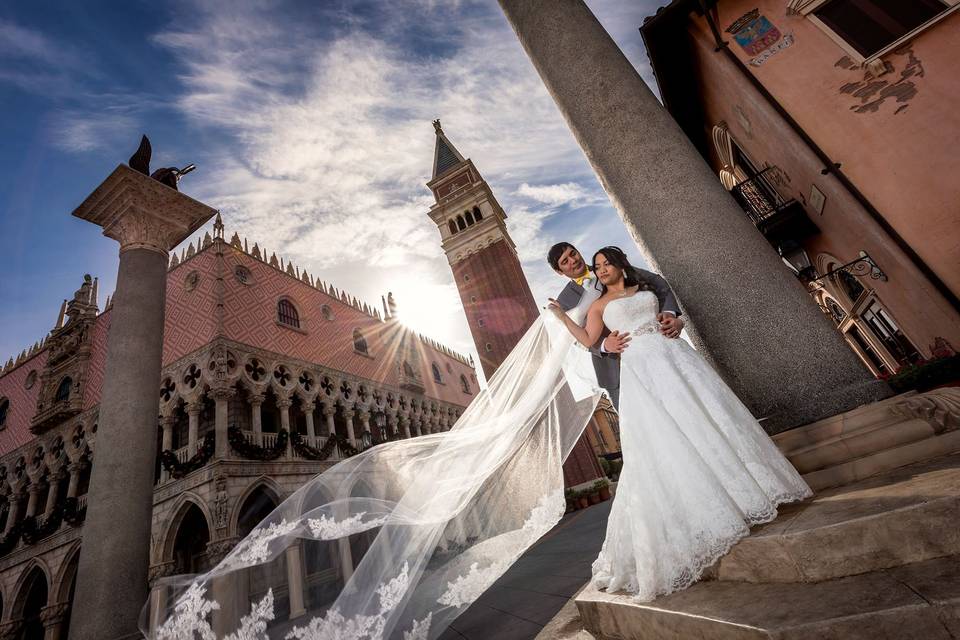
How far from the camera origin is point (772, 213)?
7930 millimetres

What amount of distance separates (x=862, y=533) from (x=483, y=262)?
25618 millimetres

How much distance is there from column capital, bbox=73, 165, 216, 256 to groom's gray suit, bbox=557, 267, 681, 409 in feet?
20.0

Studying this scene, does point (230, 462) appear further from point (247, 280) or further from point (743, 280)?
point (743, 280)

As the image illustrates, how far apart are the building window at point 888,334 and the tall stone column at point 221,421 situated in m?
16.1

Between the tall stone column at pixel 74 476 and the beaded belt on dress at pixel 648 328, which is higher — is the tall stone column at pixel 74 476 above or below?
above

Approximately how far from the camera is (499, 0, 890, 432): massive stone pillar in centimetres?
226

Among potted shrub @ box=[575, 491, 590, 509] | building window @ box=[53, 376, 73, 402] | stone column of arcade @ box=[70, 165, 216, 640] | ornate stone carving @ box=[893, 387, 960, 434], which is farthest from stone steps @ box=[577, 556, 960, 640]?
building window @ box=[53, 376, 73, 402]

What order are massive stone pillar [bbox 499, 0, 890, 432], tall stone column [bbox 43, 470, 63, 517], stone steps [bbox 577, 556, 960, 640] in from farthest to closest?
tall stone column [bbox 43, 470, 63, 517], massive stone pillar [bbox 499, 0, 890, 432], stone steps [bbox 577, 556, 960, 640]

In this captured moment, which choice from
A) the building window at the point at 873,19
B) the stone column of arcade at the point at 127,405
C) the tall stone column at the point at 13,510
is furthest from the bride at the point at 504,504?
the tall stone column at the point at 13,510

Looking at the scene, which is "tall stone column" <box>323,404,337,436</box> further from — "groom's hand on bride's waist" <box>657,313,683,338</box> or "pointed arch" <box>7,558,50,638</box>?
"groom's hand on bride's waist" <box>657,313,683,338</box>

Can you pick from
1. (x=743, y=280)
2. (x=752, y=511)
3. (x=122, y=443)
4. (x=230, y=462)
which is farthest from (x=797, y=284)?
(x=230, y=462)

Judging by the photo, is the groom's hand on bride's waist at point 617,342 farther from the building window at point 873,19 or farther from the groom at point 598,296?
the building window at point 873,19

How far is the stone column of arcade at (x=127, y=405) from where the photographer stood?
12.6ft

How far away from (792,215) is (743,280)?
7.06 m
